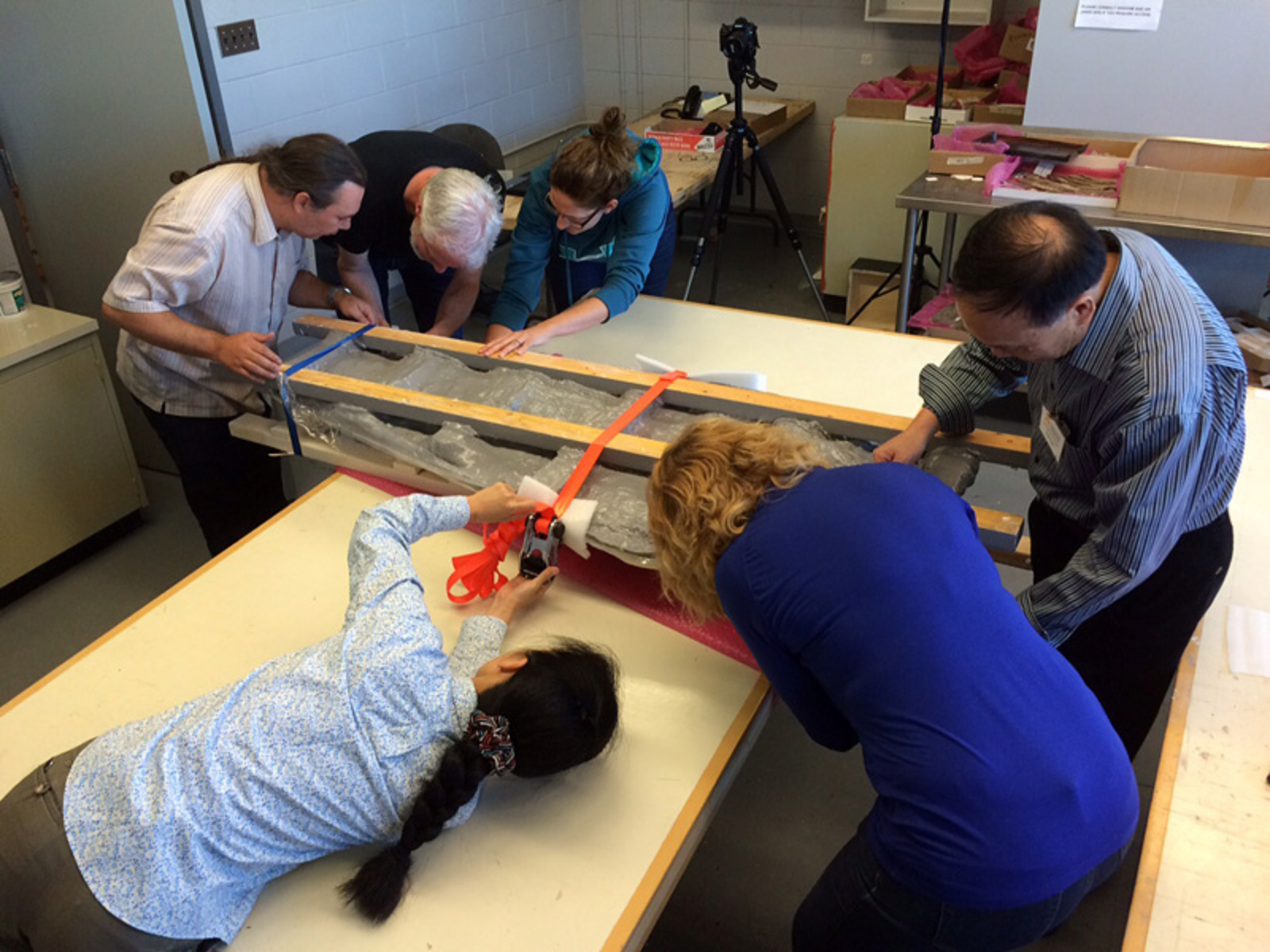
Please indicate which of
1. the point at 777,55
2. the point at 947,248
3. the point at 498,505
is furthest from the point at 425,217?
the point at 777,55

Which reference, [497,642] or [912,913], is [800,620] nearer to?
[912,913]

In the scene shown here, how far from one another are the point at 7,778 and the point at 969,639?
4.40 feet

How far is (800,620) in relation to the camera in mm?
1141

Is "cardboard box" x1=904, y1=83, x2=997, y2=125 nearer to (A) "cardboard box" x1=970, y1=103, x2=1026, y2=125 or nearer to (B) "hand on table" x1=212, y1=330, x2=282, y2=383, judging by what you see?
(A) "cardboard box" x1=970, y1=103, x2=1026, y2=125

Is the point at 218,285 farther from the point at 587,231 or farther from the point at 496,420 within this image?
the point at 587,231

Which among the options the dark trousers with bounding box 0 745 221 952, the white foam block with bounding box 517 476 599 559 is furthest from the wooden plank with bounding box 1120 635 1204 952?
the dark trousers with bounding box 0 745 221 952

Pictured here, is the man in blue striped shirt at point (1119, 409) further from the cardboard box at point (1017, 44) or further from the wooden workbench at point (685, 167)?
the cardboard box at point (1017, 44)

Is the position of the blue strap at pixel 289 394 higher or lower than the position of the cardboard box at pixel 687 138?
lower

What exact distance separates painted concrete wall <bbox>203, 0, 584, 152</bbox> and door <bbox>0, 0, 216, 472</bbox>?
27cm

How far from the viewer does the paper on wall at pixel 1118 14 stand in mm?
3211

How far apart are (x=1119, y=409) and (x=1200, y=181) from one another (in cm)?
214

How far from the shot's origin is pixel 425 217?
7.32 ft

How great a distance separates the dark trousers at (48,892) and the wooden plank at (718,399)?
107 cm

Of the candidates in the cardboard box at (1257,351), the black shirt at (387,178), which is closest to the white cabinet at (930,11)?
the cardboard box at (1257,351)
